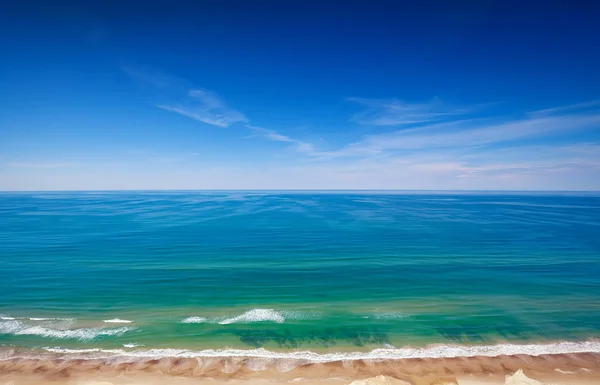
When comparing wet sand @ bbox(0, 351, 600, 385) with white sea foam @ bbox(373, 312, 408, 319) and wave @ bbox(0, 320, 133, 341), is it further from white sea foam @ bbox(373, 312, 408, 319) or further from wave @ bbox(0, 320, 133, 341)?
white sea foam @ bbox(373, 312, 408, 319)

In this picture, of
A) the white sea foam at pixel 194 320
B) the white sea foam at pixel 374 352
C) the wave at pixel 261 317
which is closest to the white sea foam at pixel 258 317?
the wave at pixel 261 317

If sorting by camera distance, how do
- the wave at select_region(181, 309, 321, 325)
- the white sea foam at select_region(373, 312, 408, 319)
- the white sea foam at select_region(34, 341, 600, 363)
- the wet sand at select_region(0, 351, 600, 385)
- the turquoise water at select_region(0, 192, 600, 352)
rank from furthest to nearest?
the white sea foam at select_region(373, 312, 408, 319) < the wave at select_region(181, 309, 321, 325) < the turquoise water at select_region(0, 192, 600, 352) < the white sea foam at select_region(34, 341, 600, 363) < the wet sand at select_region(0, 351, 600, 385)

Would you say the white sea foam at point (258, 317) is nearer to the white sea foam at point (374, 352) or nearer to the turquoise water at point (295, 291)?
the turquoise water at point (295, 291)

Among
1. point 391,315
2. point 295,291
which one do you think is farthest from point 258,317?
point 391,315

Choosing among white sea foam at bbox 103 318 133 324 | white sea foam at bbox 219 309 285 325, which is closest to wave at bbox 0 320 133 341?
white sea foam at bbox 103 318 133 324

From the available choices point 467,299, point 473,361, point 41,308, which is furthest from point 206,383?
point 467,299
